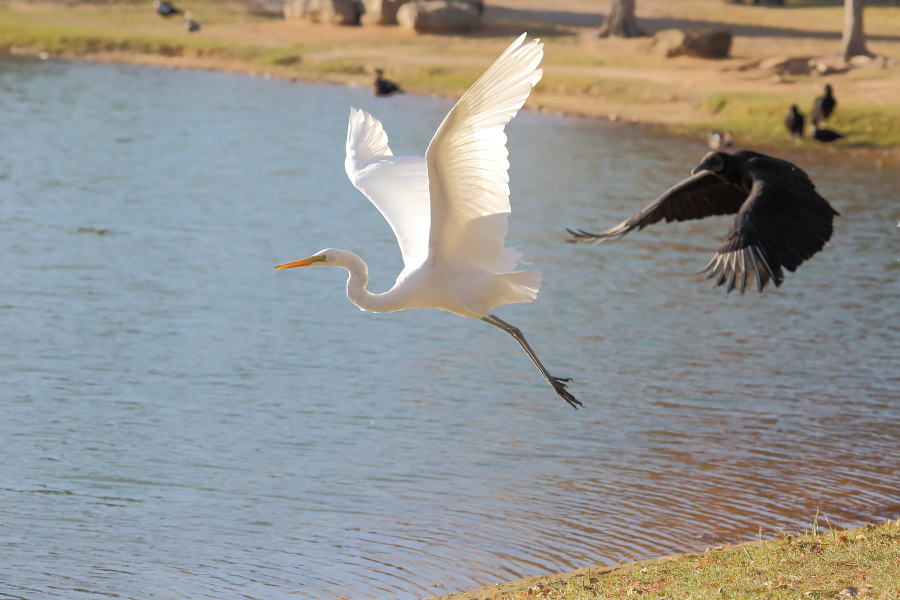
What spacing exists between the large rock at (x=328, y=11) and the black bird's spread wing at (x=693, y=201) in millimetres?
25297

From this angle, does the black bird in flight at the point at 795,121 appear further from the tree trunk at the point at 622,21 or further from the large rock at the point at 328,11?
the large rock at the point at 328,11

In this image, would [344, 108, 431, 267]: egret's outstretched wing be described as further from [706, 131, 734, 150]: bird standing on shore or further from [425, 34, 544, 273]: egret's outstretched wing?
[706, 131, 734, 150]: bird standing on shore

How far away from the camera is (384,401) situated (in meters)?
8.91

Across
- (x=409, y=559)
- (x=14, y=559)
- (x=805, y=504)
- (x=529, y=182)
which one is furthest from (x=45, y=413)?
(x=529, y=182)

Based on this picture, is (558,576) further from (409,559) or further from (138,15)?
(138,15)

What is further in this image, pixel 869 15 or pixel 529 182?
pixel 869 15

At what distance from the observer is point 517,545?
261 inches

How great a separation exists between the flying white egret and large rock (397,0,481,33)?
80.8 feet

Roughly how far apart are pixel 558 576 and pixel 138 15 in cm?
3116

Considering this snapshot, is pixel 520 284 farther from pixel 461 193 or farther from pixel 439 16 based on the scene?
pixel 439 16

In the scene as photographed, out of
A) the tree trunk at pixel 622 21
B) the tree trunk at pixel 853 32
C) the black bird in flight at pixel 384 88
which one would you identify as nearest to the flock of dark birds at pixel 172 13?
the black bird in flight at pixel 384 88

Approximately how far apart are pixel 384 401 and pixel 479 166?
3771 millimetres

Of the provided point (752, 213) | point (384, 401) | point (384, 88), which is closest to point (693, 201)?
point (752, 213)

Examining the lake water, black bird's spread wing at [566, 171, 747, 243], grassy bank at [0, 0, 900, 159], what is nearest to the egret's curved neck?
the lake water
